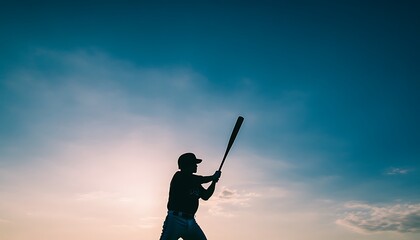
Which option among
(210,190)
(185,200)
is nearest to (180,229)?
(185,200)

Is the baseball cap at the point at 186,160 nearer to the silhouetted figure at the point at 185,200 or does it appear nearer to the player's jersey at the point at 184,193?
the silhouetted figure at the point at 185,200

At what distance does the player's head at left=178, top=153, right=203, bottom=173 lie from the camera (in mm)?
7051

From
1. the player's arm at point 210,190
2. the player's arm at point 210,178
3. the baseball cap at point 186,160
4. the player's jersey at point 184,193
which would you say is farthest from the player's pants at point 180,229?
the baseball cap at point 186,160

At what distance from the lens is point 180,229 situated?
6.34m

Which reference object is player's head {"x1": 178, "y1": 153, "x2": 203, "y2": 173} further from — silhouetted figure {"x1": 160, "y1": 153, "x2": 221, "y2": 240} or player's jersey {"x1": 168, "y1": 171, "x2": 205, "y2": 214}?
player's jersey {"x1": 168, "y1": 171, "x2": 205, "y2": 214}

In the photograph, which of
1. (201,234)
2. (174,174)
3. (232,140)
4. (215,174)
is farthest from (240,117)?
(201,234)

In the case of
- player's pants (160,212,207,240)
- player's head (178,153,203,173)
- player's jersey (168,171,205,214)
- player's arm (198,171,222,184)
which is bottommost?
player's pants (160,212,207,240)

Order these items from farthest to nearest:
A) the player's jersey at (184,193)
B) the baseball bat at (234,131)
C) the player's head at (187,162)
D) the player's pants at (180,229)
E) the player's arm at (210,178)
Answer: the baseball bat at (234,131) → the player's arm at (210,178) → the player's head at (187,162) → the player's jersey at (184,193) → the player's pants at (180,229)

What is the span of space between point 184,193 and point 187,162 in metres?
0.73

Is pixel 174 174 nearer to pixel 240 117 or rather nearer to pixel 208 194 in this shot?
pixel 208 194

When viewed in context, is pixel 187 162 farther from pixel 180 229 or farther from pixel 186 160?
pixel 180 229

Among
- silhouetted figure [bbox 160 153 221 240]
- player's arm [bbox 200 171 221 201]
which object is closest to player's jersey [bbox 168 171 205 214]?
A: silhouetted figure [bbox 160 153 221 240]

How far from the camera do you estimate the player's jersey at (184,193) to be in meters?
6.52

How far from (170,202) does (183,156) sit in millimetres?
1030
